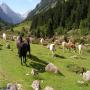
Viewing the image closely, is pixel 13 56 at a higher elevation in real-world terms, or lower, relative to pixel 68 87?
higher

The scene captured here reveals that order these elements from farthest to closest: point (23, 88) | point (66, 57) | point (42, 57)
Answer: point (66, 57) < point (42, 57) < point (23, 88)

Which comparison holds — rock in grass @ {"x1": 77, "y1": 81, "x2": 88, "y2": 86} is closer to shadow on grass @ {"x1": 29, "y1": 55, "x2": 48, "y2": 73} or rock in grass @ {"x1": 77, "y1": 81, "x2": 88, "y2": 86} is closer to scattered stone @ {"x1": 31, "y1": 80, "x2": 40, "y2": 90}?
scattered stone @ {"x1": 31, "y1": 80, "x2": 40, "y2": 90}

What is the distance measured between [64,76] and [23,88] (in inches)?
293

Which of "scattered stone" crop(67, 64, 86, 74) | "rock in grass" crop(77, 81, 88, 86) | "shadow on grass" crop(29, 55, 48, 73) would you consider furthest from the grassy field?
"scattered stone" crop(67, 64, 86, 74)

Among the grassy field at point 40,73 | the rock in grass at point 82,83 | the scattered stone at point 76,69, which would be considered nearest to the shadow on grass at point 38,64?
the grassy field at point 40,73

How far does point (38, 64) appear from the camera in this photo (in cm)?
3962

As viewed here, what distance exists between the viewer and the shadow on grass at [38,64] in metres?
37.8

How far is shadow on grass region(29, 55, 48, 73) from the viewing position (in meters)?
37.8

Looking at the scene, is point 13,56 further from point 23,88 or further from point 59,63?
point 23,88

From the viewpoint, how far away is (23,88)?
29.9m

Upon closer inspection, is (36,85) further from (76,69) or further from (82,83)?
(76,69)

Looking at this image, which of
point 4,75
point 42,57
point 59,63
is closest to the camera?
point 4,75

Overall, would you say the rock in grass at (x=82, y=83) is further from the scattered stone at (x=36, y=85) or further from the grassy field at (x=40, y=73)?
the scattered stone at (x=36, y=85)

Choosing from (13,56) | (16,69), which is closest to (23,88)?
(16,69)
